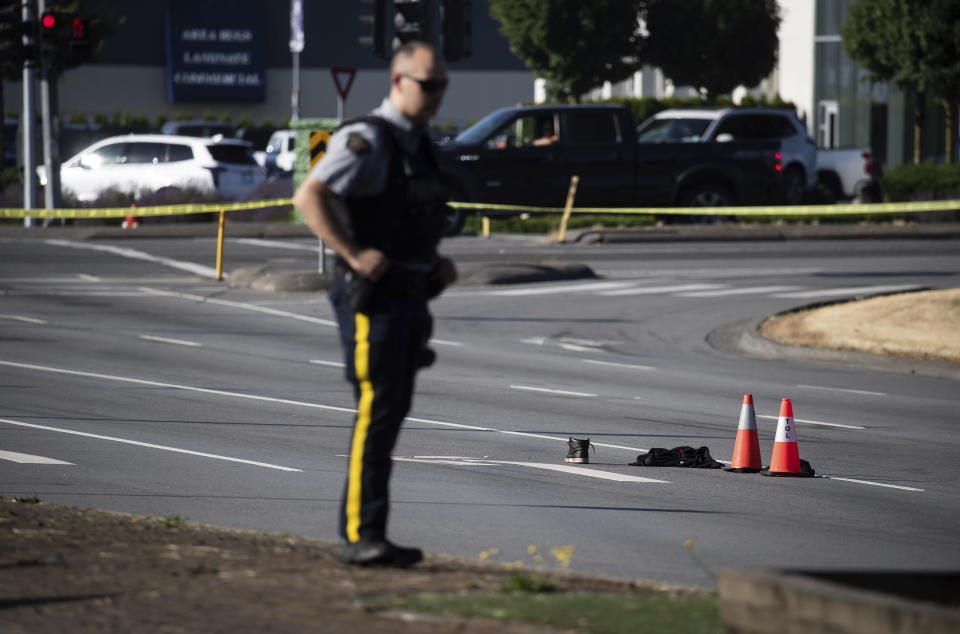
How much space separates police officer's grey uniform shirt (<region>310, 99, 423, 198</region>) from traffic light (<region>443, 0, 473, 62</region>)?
11.0 m

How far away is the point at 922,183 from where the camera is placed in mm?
33000

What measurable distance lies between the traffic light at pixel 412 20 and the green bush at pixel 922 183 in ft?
61.6

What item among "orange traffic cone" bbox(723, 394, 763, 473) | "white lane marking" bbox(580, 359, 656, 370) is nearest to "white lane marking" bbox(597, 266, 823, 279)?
"white lane marking" bbox(580, 359, 656, 370)

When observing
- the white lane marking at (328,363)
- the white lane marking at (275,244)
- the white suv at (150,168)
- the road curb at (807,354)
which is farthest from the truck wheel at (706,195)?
the white lane marking at (328,363)

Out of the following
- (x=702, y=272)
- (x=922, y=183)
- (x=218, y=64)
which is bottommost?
(x=702, y=272)

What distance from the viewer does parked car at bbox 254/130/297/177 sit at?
47.2m

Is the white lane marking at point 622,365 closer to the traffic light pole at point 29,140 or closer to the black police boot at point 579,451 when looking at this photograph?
the black police boot at point 579,451

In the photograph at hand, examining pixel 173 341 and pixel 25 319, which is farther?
pixel 25 319

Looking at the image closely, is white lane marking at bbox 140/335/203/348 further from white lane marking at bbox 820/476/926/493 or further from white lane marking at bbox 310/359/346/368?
white lane marking at bbox 820/476/926/493

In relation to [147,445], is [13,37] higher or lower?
higher

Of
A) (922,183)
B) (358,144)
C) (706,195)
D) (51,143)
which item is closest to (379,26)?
(358,144)

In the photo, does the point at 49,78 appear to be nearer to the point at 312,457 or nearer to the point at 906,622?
the point at 312,457

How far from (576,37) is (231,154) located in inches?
581

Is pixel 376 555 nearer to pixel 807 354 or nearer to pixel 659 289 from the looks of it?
pixel 807 354
